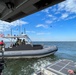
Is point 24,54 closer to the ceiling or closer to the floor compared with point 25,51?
closer to the floor

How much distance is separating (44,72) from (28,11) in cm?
369

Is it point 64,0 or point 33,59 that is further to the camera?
point 33,59

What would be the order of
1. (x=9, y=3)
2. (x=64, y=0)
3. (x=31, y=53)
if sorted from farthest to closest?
(x=31, y=53) → (x=9, y=3) → (x=64, y=0)

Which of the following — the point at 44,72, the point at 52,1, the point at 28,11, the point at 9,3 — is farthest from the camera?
the point at 44,72

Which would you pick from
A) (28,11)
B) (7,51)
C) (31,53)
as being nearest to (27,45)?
(31,53)

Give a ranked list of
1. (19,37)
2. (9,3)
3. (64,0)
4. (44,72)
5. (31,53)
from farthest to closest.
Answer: (19,37), (31,53), (44,72), (9,3), (64,0)

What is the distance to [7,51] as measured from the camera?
12.6 m

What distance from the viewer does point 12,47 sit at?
12.8m

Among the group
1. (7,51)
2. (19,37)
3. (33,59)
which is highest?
(19,37)

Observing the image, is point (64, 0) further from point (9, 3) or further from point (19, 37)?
point (19, 37)

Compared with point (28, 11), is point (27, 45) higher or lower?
lower

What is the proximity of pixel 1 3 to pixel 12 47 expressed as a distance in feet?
34.6

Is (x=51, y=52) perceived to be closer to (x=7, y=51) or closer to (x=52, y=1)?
(x=7, y=51)

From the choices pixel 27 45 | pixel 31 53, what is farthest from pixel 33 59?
pixel 27 45
